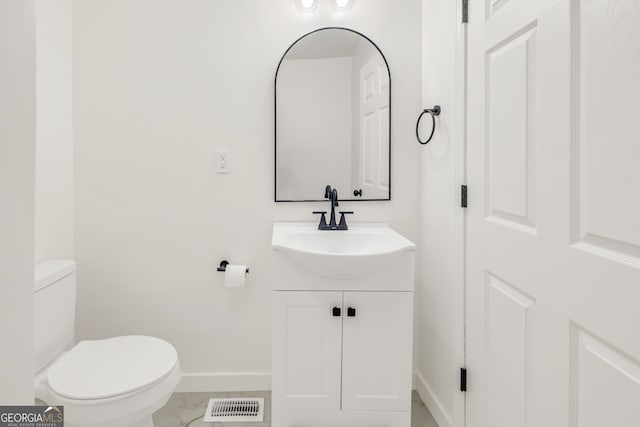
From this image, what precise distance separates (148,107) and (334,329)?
1.41m

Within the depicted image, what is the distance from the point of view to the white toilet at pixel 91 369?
1312 mm

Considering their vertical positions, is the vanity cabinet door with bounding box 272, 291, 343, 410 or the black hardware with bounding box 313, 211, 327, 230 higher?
the black hardware with bounding box 313, 211, 327, 230

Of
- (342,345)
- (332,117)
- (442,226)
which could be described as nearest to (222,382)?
(342,345)

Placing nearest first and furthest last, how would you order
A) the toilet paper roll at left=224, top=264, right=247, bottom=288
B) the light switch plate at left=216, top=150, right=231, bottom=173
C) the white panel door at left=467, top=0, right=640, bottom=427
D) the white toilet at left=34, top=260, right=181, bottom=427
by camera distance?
the white panel door at left=467, top=0, right=640, bottom=427 < the white toilet at left=34, top=260, right=181, bottom=427 < the toilet paper roll at left=224, top=264, right=247, bottom=288 < the light switch plate at left=216, top=150, right=231, bottom=173

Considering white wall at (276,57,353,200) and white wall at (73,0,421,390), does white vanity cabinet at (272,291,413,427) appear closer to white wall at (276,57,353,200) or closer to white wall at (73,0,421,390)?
white wall at (73,0,421,390)

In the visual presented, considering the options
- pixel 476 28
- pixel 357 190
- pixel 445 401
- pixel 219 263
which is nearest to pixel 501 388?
pixel 445 401

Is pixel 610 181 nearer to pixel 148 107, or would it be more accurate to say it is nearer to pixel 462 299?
pixel 462 299

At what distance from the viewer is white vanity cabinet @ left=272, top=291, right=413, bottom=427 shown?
1.64 metres

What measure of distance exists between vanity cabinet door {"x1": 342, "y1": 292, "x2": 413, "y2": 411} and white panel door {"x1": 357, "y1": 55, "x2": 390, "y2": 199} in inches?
27.1

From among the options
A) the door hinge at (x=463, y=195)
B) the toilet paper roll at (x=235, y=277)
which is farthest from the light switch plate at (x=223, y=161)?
the door hinge at (x=463, y=195)

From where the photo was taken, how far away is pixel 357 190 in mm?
2121

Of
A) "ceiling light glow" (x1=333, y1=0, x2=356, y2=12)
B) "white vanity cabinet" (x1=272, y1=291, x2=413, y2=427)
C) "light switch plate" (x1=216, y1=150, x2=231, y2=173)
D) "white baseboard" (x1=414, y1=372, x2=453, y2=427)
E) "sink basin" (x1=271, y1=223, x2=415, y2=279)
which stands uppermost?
"ceiling light glow" (x1=333, y1=0, x2=356, y2=12)

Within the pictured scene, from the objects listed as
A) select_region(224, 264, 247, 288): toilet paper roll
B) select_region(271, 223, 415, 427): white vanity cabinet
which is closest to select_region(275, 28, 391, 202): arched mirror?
select_region(224, 264, 247, 288): toilet paper roll

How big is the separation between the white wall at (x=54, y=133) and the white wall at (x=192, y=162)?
53 millimetres
